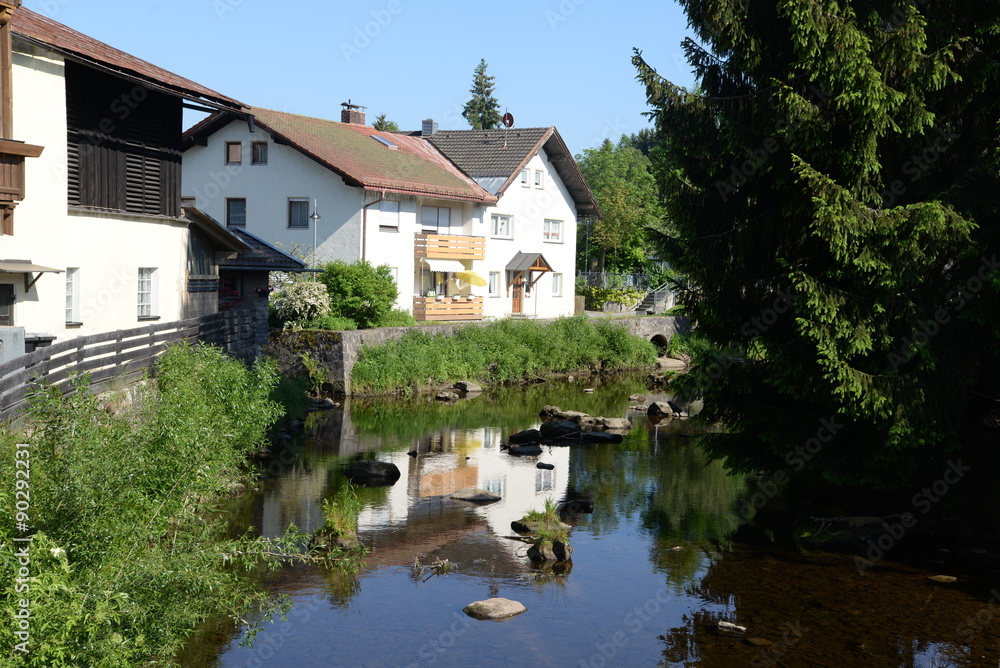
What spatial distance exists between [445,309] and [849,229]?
28.8m

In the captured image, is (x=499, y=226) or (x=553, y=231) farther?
(x=553, y=231)

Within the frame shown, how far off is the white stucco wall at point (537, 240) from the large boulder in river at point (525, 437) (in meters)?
20.4

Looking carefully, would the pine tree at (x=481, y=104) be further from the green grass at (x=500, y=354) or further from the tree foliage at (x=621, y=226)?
the green grass at (x=500, y=354)

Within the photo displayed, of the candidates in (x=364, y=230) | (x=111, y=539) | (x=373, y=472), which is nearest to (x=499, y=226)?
(x=364, y=230)

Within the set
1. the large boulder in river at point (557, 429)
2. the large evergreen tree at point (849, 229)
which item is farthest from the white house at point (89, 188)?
the large evergreen tree at point (849, 229)

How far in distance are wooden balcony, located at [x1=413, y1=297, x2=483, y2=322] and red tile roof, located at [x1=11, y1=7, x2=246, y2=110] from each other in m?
18.1

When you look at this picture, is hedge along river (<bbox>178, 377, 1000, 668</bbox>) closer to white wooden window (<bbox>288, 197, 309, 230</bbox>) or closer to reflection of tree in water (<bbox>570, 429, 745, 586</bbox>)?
reflection of tree in water (<bbox>570, 429, 745, 586</bbox>)

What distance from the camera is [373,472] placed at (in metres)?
19.9

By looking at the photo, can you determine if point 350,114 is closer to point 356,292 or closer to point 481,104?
point 356,292

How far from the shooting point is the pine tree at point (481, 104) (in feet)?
277

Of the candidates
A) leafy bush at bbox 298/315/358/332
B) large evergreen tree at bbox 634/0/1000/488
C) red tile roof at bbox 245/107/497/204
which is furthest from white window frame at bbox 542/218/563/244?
large evergreen tree at bbox 634/0/1000/488

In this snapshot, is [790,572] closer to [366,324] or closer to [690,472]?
[690,472]

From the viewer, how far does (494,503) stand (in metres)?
18.3

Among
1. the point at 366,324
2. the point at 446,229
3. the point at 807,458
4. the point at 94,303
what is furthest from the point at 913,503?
the point at 446,229
